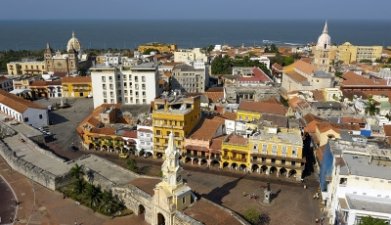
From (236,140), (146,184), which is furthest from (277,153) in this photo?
(146,184)

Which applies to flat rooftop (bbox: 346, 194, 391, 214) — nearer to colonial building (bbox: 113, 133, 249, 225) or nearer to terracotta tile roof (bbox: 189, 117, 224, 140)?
colonial building (bbox: 113, 133, 249, 225)

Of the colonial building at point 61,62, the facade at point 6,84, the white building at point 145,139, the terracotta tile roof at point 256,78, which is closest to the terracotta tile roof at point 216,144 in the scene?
the white building at point 145,139

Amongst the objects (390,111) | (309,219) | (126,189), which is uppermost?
(390,111)

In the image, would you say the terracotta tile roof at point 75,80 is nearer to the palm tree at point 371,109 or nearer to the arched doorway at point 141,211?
the arched doorway at point 141,211

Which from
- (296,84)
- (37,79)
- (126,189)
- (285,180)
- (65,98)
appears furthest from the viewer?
(37,79)

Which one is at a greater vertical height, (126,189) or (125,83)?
(125,83)

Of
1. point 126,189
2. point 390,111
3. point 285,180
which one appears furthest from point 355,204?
point 390,111

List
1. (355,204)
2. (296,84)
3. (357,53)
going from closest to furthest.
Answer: (355,204), (296,84), (357,53)

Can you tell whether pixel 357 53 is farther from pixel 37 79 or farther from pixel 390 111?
pixel 37 79
